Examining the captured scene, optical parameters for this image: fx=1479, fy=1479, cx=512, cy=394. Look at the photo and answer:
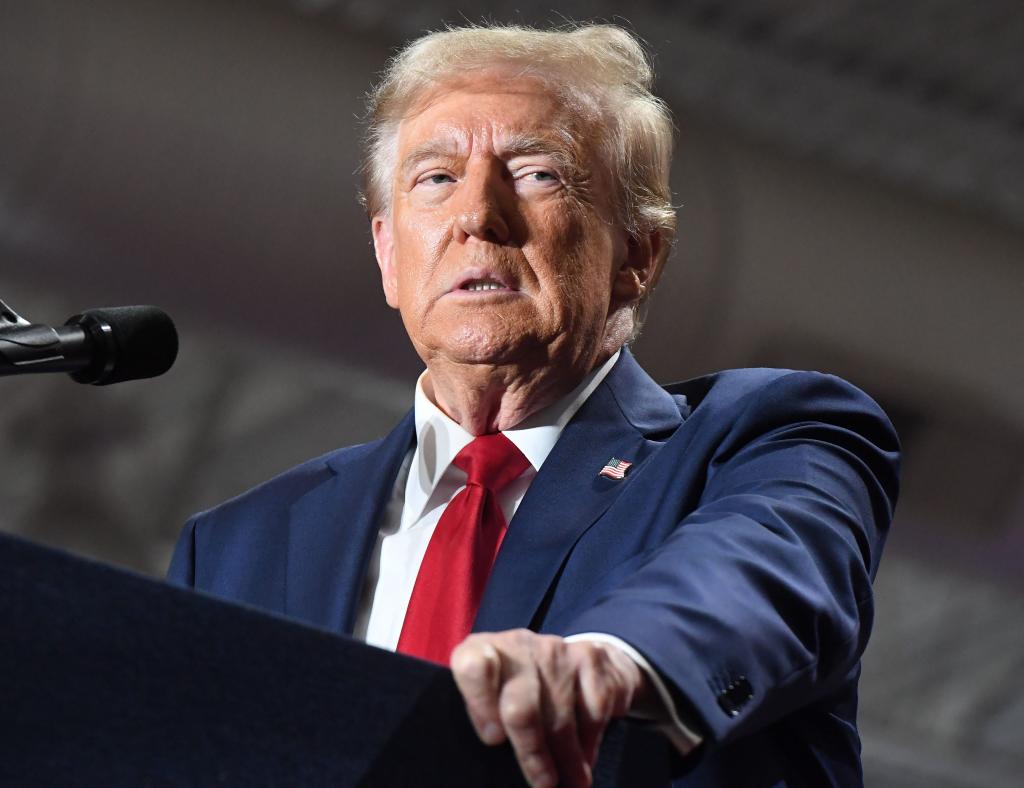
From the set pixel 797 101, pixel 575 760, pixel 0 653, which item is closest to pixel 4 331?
pixel 0 653

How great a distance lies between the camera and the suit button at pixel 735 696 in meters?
0.81

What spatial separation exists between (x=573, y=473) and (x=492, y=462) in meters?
0.11

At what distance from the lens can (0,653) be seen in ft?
2.12

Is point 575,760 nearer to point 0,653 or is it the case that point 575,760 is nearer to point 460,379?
point 0,653

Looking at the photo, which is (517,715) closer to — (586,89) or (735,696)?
(735,696)

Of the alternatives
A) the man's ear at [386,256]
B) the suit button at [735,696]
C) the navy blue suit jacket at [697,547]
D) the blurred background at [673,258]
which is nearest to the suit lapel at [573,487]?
the navy blue suit jacket at [697,547]

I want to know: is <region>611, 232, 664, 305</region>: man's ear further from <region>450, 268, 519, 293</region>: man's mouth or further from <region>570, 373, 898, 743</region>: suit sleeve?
<region>570, 373, 898, 743</region>: suit sleeve

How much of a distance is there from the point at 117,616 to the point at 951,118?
3.43 m

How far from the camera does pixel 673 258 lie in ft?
11.8

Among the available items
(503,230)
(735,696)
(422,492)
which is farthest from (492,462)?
(735,696)

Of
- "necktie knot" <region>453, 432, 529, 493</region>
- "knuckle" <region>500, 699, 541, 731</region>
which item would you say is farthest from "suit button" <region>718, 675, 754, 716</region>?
"necktie knot" <region>453, 432, 529, 493</region>

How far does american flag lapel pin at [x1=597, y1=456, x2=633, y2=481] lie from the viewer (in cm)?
141

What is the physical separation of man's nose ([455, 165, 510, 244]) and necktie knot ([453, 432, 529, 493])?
21 centimetres

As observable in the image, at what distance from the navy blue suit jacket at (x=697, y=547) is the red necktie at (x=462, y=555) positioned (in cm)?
5
